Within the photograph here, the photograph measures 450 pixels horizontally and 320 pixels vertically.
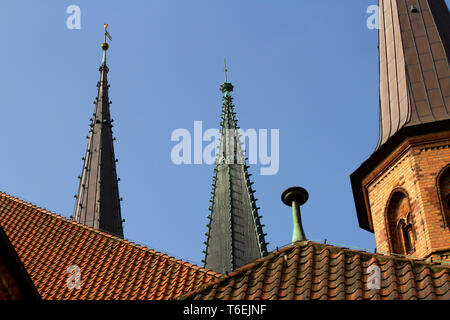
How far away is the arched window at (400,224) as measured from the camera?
19344 mm

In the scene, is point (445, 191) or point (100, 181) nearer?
point (445, 191)

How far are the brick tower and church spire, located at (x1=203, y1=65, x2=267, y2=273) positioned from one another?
861 cm

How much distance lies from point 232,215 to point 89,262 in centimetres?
1707

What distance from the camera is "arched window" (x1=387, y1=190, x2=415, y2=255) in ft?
63.5

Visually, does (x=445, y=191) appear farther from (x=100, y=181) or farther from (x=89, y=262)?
(x=100, y=181)

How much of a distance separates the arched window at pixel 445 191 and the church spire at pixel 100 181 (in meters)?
12.7

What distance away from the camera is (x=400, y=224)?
19.8 meters

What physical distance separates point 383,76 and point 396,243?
16.7 ft

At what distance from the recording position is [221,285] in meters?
8.73

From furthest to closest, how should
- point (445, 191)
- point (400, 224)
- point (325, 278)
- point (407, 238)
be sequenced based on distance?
1. point (400, 224)
2. point (407, 238)
3. point (445, 191)
4. point (325, 278)

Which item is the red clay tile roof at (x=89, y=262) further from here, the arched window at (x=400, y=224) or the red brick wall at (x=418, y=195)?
the arched window at (x=400, y=224)

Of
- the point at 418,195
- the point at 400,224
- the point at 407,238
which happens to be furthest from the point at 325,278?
the point at 400,224

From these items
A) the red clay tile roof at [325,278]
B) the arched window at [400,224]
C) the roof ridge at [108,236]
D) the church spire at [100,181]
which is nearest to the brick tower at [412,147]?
the arched window at [400,224]

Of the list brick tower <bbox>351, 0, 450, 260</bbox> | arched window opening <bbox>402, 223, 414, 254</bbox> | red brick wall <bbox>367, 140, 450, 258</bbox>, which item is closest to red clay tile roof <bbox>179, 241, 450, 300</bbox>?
brick tower <bbox>351, 0, 450, 260</bbox>
